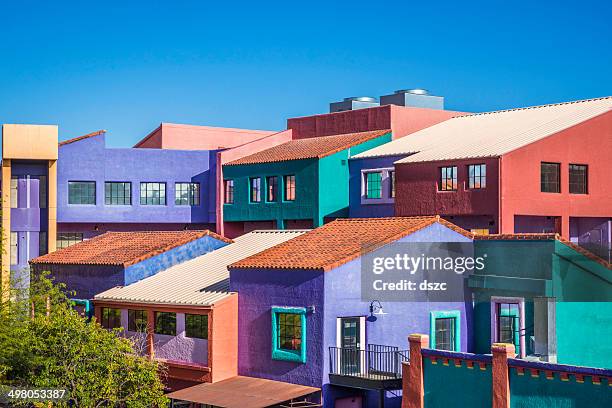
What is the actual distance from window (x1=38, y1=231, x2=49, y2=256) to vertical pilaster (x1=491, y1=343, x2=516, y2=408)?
34.4 meters

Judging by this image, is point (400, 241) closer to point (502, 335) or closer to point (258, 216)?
point (502, 335)

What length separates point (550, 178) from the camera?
1818 inches

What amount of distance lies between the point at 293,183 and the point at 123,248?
1222 cm

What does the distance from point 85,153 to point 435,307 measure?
29.1 meters

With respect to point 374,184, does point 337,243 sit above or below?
below

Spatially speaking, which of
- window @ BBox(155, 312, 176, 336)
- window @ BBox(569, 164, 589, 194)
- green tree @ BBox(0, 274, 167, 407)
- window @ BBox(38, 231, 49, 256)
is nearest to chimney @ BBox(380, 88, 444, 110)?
window @ BBox(569, 164, 589, 194)

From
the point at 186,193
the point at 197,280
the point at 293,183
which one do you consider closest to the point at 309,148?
the point at 293,183

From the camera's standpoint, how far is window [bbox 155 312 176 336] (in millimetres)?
38500

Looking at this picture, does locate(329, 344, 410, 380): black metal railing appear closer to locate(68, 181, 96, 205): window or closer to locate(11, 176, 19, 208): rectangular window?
locate(11, 176, 19, 208): rectangular window

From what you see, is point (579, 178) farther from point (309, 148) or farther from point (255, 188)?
point (255, 188)

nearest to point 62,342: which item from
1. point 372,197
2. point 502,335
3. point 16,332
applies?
point 16,332

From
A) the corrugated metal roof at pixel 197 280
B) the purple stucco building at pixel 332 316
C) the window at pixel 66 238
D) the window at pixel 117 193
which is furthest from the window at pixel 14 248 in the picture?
the purple stucco building at pixel 332 316

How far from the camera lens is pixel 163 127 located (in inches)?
2554

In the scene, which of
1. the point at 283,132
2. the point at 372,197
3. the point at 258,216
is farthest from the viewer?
the point at 283,132
